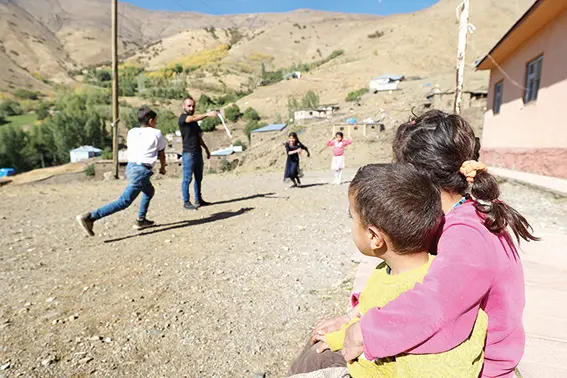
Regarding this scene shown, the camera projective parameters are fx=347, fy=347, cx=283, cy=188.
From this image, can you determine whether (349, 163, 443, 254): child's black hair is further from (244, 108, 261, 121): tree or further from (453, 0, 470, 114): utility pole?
(244, 108, 261, 121): tree

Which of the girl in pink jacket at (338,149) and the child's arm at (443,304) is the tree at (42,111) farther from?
the child's arm at (443,304)

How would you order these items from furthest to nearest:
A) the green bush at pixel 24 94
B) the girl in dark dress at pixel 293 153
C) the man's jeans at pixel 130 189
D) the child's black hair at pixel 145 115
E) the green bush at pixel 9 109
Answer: the green bush at pixel 24 94 < the green bush at pixel 9 109 < the girl in dark dress at pixel 293 153 < the child's black hair at pixel 145 115 < the man's jeans at pixel 130 189

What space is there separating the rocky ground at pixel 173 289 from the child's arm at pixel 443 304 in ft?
3.90

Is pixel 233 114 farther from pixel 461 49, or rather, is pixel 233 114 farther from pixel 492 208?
pixel 492 208

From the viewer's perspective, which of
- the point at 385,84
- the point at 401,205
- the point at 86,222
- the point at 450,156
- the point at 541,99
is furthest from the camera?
the point at 385,84

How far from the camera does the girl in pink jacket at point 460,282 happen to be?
39.6 inches

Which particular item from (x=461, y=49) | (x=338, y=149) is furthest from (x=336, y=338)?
(x=338, y=149)

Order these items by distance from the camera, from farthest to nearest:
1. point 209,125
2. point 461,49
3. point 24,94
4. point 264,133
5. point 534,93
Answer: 1. point 24,94
2. point 209,125
3. point 264,133
4. point 534,93
5. point 461,49

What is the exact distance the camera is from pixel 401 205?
43.5 inches

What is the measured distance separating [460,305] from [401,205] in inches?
13.0

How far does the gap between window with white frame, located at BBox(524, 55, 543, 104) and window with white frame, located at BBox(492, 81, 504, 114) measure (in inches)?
98.7

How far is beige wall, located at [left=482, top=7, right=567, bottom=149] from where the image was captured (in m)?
7.77

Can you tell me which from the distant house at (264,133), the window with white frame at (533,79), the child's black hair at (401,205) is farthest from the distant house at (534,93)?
the distant house at (264,133)

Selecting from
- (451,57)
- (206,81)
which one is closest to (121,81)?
(206,81)
